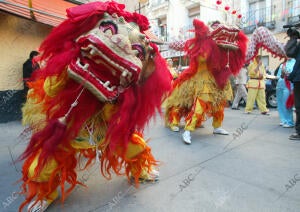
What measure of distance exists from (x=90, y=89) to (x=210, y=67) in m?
2.17

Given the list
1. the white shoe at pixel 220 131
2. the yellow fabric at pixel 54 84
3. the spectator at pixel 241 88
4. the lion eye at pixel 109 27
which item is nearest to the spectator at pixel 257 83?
the spectator at pixel 241 88

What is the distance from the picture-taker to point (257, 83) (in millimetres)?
5809

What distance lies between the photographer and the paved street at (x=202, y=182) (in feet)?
5.80

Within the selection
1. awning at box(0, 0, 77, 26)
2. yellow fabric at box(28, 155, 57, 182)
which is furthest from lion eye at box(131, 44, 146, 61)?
awning at box(0, 0, 77, 26)

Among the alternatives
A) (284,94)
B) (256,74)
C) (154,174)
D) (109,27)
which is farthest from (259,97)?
(109,27)

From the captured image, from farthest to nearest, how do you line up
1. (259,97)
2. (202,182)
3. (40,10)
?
(259,97), (40,10), (202,182)

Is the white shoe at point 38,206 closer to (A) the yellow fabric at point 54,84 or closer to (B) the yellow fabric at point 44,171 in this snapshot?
(B) the yellow fabric at point 44,171

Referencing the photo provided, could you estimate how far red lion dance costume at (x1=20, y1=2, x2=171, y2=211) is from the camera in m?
1.38

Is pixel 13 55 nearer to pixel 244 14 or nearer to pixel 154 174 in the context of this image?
pixel 154 174

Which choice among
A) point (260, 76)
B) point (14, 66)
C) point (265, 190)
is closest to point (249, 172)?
point (265, 190)

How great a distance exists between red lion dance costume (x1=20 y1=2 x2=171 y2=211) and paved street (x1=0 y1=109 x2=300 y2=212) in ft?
1.22

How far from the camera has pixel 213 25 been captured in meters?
3.15

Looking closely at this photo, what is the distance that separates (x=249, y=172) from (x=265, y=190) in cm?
37

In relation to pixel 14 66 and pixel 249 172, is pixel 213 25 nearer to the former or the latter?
pixel 249 172
